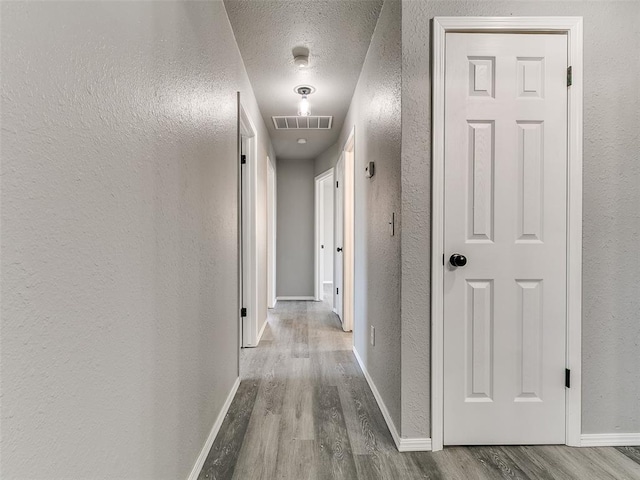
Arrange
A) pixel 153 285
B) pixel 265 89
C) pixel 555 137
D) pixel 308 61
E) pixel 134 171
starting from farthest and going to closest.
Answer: pixel 265 89
pixel 308 61
pixel 555 137
pixel 153 285
pixel 134 171

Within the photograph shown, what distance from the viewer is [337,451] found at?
161cm

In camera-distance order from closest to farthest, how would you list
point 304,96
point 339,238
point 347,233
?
1. point 304,96
2. point 347,233
3. point 339,238

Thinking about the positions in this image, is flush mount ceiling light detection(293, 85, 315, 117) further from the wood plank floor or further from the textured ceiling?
the wood plank floor

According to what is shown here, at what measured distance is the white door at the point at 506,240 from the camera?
162 cm

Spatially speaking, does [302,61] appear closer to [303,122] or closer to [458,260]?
[303,122]

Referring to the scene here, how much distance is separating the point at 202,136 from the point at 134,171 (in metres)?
0.70

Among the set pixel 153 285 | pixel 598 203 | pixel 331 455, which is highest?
pixel 598 203

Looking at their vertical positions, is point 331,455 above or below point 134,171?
below

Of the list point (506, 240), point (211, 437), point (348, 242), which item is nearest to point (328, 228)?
point (348, 242)

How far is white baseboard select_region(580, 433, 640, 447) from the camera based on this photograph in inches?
65.0

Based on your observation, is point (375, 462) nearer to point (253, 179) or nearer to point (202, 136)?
point (202, 136)

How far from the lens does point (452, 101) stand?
1612 mm

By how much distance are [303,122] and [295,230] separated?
207 centimetres

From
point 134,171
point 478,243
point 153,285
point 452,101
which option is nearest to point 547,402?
point 478,243
